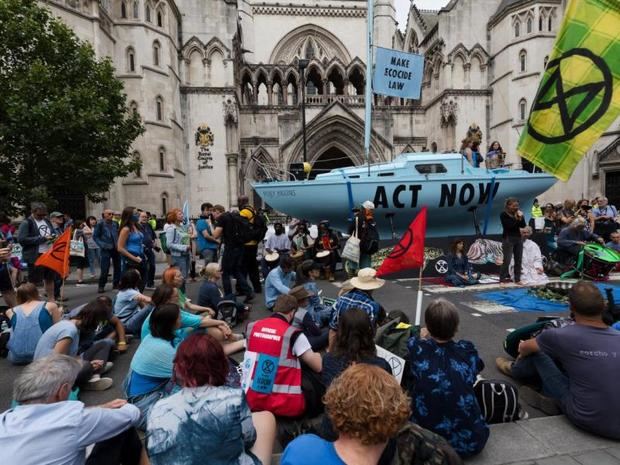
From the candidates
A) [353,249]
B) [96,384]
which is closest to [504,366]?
[96,384]

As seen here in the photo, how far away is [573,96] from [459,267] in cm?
582

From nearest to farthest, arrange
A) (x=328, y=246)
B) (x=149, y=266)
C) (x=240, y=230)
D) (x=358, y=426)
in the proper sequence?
(x=358, y=426)
(x=240, y=230)
(x=149, y=266)
(x=328, y=246)

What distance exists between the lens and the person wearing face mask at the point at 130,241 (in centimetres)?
776

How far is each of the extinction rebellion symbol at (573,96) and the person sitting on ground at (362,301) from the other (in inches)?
91.9

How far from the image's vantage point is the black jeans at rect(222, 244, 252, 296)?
773 cm

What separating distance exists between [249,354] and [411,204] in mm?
9398

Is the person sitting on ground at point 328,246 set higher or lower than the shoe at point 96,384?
higher

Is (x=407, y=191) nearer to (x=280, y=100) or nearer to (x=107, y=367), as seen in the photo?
(x=107, y=367)

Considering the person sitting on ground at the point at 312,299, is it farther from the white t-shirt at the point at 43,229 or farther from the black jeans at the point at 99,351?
the white t-shirt at the point at 43,229

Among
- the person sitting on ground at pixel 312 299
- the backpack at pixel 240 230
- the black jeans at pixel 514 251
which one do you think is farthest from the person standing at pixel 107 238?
the black jeans at pixel 514 251

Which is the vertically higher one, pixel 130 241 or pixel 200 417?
pixel 130 241

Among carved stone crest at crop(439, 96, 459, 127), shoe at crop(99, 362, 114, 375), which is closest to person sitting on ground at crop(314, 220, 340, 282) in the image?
shoe at crop(99, 362, 114, 375)

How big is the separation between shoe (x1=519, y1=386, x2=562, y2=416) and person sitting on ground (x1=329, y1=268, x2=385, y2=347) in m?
1.51

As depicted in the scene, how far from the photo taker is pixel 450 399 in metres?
2.67
